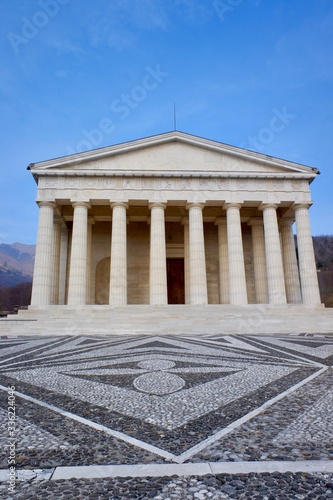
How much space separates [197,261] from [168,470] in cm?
2199

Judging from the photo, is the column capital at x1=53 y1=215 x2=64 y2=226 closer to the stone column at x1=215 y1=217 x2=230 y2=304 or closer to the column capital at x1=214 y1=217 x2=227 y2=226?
the column capital at x1=214 y1=217 x2=227 y2=226

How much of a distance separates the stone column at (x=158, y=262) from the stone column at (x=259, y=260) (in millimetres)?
9141

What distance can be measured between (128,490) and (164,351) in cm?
762

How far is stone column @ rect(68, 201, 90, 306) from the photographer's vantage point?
2352cm

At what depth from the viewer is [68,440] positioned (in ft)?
11.6

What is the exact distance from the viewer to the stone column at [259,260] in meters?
28.0

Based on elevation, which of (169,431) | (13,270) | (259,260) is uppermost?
(13,270)

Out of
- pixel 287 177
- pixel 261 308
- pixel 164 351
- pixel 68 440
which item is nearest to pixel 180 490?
pixel 68 440

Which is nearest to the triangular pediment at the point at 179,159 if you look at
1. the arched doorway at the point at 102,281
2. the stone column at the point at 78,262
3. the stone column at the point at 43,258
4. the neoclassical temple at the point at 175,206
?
the neoclassical temple at the point at 175,206

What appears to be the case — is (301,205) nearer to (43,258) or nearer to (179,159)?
(179,159)

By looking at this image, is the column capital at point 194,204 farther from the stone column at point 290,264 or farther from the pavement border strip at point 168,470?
the pavement border strip at point 168,470

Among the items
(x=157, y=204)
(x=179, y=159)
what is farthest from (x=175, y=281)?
(x=179, y=159)

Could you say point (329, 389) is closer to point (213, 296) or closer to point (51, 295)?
point (51, 295)

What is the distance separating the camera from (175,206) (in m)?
28.0
